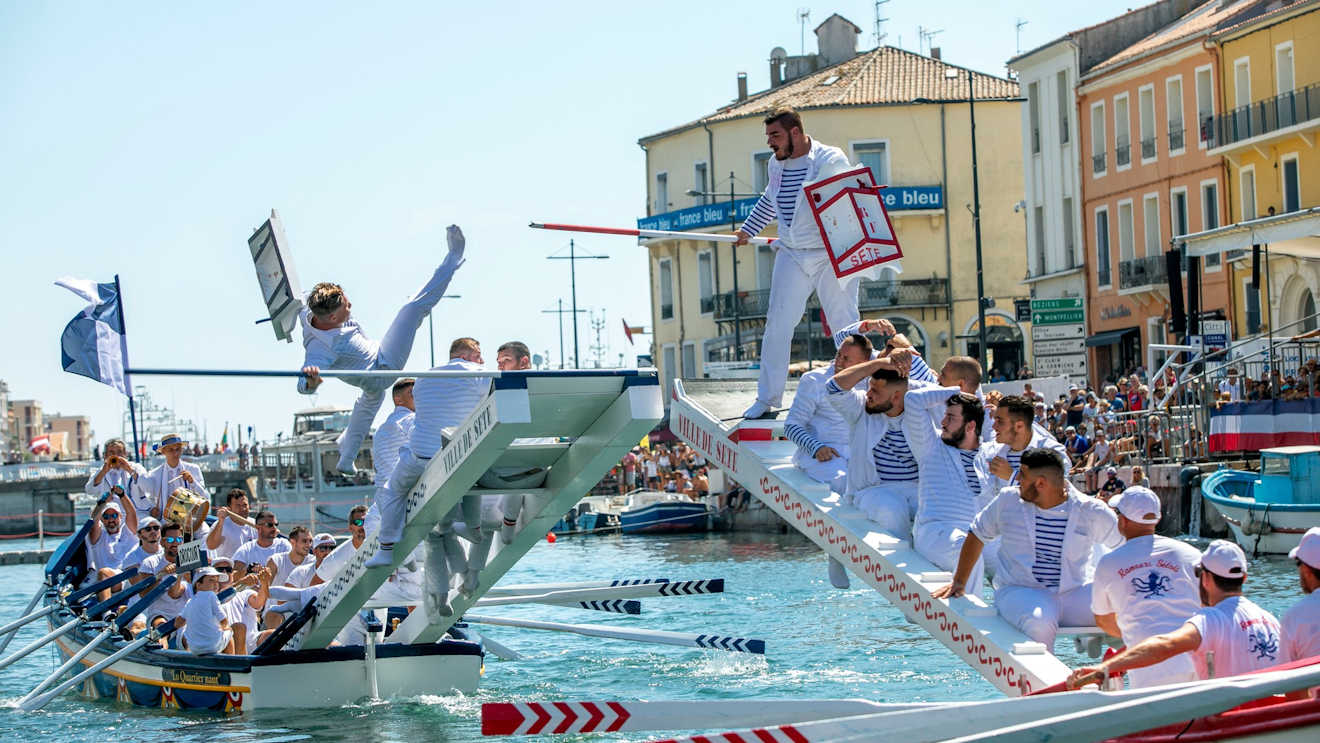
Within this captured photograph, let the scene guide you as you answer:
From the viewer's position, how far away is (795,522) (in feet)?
42.9

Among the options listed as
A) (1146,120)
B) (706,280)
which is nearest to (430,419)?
(1146,120)

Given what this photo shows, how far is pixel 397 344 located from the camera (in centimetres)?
1158

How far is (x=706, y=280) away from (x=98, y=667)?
51.6 metres

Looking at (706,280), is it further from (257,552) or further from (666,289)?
(257,552)

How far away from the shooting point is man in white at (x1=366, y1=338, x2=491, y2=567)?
1182cm

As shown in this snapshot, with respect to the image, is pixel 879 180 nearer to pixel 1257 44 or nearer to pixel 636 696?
pixel 1257 44

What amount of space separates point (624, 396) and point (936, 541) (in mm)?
2211

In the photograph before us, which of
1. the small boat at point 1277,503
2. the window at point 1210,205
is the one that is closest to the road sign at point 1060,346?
the small boat at point 1277,503

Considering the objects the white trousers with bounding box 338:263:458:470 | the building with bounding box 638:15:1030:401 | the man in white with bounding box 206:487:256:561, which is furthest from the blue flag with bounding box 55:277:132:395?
the building with bounding box 638:15:1030:401

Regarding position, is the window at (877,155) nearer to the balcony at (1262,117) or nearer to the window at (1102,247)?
the window at (1102,247)

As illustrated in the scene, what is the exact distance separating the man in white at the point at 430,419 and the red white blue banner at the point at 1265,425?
58.7ft

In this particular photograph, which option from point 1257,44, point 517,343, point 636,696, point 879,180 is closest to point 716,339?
point 879,180

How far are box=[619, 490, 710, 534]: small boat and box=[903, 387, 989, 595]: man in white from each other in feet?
112

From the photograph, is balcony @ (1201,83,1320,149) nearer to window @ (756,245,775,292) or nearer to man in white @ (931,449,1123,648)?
window @ (756,245,775,292)
